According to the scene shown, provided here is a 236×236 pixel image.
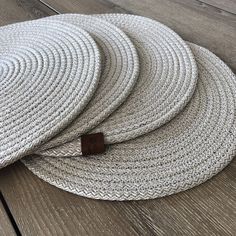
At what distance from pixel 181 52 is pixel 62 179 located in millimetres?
411

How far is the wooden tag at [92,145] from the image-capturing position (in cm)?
59

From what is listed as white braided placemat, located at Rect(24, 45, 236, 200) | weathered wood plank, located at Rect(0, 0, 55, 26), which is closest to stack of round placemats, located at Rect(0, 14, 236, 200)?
white braided placemat, located at Rect(24, 45, 236, 200)

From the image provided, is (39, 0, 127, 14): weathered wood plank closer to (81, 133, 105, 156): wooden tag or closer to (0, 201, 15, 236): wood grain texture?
(81, 133, 105, 156): wooden tag

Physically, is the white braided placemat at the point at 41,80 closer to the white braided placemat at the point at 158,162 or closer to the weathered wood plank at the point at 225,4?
the white braided placemat at the point at 158,162

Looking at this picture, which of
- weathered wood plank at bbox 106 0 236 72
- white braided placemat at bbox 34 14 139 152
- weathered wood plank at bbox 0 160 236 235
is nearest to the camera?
weathered wood plank at bbox 0 160 236 235

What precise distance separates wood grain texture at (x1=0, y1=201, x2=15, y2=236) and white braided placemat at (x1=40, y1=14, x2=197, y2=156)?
11cm

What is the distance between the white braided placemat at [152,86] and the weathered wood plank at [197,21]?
0.28 feet

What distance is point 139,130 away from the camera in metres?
0.61

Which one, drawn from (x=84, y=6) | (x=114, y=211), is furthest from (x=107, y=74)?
(x=84, y=6)

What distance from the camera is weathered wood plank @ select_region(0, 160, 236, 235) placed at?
50cm

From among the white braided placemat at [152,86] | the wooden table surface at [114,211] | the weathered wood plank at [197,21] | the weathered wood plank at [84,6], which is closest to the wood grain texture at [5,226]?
the wooden table surface at [114,211]

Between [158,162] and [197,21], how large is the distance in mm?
550

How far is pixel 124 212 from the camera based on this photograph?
0.53m

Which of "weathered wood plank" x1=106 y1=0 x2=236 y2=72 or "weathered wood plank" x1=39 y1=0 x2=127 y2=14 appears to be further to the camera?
"weathered wood plank" x1=39 y1=0 x2=127 y2=14
